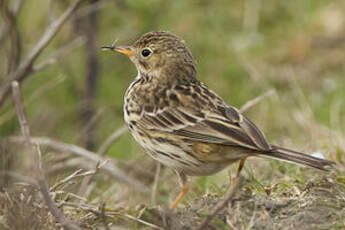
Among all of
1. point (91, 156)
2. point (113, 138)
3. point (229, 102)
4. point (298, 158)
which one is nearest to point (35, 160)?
point (298, 158)

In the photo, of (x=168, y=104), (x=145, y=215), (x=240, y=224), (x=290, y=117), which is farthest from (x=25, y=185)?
(x=290, y=117)

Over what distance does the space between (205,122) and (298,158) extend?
737 mm

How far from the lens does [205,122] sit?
4953mm

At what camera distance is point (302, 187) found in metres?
5.06

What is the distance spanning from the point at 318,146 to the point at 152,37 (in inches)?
68.4

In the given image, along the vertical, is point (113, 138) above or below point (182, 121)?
below

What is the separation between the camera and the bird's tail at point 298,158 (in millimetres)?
4469

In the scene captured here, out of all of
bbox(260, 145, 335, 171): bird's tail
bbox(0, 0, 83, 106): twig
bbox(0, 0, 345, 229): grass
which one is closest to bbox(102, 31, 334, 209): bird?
bbox(260, 145, 335, 171): bird's tail

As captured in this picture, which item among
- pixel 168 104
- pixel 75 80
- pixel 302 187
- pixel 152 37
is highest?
pixel 152 37

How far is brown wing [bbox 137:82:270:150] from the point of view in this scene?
184 inches

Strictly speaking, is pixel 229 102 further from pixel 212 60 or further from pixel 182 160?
pixel 182 160

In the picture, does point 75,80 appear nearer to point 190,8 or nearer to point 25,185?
point 190,8

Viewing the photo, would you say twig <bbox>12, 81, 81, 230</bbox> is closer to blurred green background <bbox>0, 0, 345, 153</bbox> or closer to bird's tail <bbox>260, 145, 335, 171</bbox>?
bird's tail <bbox>260, 145, 335, 171</bbox>

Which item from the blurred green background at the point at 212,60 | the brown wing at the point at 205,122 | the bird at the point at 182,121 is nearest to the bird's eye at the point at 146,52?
the bird at the point at 182,121
